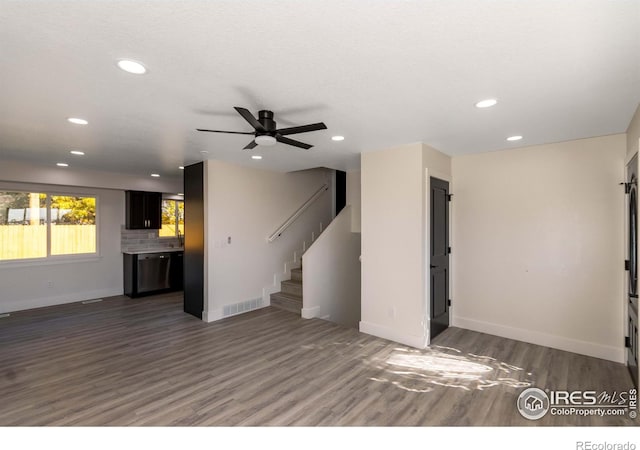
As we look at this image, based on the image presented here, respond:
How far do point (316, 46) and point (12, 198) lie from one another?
649 cm

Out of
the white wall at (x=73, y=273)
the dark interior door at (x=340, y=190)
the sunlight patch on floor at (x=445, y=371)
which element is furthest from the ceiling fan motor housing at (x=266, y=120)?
the white wall at (x=73, y=273)

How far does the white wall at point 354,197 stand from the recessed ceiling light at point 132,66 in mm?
4100

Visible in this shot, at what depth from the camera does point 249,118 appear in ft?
7.75

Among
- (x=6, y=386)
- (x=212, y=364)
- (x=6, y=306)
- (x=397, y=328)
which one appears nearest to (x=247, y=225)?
(x=212, y=364)

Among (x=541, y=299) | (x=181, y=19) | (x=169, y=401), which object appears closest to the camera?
(x=181, y=19)

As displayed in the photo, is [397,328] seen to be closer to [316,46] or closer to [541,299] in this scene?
[541,299]

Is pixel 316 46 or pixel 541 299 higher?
pixel 316 46

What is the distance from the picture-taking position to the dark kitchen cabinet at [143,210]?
6.58 m

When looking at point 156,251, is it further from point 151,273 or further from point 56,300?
point 56,300

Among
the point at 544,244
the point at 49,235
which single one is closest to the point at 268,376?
the point at 544,244

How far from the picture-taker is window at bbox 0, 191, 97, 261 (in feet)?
17.7

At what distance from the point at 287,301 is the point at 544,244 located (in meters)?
3.82

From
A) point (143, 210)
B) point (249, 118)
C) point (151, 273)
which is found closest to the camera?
point (249, 118)

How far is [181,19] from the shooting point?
4.94 ft
